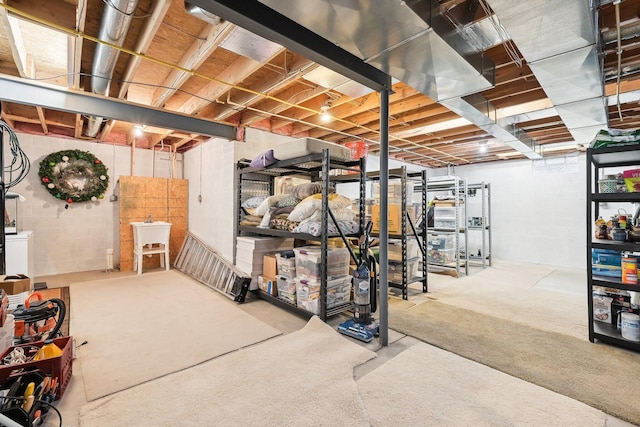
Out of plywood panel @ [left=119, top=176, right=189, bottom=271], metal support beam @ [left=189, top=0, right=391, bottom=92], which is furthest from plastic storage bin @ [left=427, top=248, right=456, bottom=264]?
plywood panel @ [left=119, top=176, right=189, bottom=271]

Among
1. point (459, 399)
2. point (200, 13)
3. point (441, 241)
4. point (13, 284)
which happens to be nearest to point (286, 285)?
point (459, 399)

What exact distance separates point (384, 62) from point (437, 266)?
448cm

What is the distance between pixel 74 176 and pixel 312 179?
4200mm

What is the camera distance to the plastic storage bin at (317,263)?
10.2 feet

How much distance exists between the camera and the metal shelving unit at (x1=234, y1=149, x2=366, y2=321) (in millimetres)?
2926

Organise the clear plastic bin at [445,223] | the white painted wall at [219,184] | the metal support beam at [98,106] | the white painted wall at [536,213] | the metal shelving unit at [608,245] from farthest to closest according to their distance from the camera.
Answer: the white painted wall at [536,213] < the clear plastic bin at [445,223] < the white painted wall at [219,184] < the metal support beam at [98,106] < the metal shelving unit at [608,245]

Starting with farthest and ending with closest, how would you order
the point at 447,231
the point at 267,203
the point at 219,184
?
1. the point at 447,231
2. the point at 219,184
3. the point at 267,203

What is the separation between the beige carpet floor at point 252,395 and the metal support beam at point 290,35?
2189mm

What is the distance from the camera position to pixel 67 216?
5172mm

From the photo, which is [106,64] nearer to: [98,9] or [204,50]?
[98,9]

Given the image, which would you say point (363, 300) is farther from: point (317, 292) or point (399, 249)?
point (399, 249)

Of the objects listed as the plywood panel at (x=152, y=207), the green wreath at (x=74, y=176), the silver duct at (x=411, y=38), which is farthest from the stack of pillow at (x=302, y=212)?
the green wreath at (x=74, y=176)

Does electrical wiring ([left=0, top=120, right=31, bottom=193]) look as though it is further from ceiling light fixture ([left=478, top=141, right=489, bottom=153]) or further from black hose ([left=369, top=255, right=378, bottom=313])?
ceiling light fixture ([left=478, top=141, right=489, bottom=153])

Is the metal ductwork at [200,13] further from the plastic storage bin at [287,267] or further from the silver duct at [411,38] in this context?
the plastic storage bin at [287,267]
